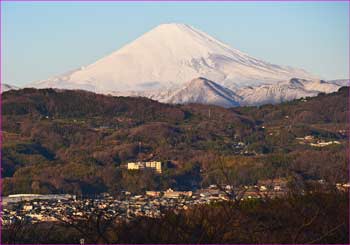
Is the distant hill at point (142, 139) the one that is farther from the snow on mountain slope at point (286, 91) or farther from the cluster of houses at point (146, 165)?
the snow on mountain slope at point (286, 91)

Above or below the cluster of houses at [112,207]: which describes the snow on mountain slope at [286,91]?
above

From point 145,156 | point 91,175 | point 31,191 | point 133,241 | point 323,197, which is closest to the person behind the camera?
point 133,241

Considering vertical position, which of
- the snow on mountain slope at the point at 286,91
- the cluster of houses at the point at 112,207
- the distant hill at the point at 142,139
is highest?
the snow on mountain slope at the point at 286,91

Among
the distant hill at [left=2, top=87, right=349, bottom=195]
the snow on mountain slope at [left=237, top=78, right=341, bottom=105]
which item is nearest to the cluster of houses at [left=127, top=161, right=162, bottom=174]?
the distant hill at [left=2, top=87, right=349, bottom=195]

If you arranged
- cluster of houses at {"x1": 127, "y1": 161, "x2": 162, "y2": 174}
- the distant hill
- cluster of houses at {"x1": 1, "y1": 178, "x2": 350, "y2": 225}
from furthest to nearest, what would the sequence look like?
cluster of houses at {"x1": 127, "y1": 161, "x2": 162, "y2": 174}
the distant hill
cluster of houses at {"x1": 1, "y1": 178, "x2": 350, "y2": 225}

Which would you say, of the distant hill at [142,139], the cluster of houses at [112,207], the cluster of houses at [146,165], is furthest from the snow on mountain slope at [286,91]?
the cluster of houses at [112,207]

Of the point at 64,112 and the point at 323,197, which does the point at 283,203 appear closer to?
the point at 323,197

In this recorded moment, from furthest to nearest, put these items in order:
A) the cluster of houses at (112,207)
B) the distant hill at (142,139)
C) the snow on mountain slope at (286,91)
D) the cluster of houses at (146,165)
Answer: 1. the snow on mountain slope at (286,91)
2. the cluster of houses at (146,165)
3. the distant hill at (142,139)
4. the cluster of houses at (112,207)

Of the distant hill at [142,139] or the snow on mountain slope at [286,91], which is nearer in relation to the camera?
the distant hill at [142,139]

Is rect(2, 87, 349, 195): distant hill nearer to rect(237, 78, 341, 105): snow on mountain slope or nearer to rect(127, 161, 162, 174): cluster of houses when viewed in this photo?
rect(127, 161, 162, 174): cluster of houses

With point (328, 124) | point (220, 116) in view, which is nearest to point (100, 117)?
point (220, 116)

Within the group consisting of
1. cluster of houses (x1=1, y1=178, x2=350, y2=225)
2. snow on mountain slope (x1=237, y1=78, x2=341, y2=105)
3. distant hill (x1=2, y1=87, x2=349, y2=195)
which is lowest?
cluster of houses (x1=1, y1=178, x2=350, y2=225)
